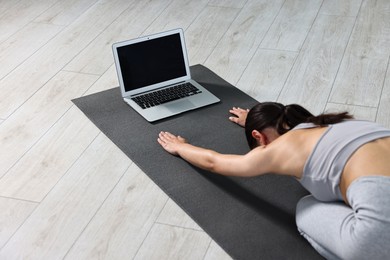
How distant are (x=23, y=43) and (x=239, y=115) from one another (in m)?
1.52

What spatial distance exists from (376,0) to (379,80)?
3.63ft

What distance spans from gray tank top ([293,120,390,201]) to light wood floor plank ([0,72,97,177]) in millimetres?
1267

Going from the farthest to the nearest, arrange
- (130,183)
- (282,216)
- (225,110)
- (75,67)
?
(75,67) < (225,110) < (130,183) < (282,216)

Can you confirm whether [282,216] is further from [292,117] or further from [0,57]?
[0,57]

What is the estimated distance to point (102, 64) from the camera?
3.32m

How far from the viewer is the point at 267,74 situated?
3.16 metres

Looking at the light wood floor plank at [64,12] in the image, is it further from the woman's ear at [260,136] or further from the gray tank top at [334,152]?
the gray tank top at [334,152]

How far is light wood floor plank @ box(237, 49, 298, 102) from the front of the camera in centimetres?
300

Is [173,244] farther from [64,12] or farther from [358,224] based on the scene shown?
[64,12]

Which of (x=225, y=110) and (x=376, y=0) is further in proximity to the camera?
(x=376, y=0)

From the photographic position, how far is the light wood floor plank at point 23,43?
3394 millimetres

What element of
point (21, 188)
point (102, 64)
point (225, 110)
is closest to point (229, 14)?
point (102, 64)

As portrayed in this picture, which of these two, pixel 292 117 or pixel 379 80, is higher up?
pixel 292 117

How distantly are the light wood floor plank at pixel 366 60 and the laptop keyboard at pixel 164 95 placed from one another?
671 millimetres
